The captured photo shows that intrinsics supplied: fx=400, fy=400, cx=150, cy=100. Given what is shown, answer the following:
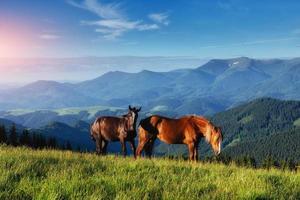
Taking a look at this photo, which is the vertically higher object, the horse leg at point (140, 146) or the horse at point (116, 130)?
the horse at point (116, 130)

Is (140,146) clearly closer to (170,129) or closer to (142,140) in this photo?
(142,140)

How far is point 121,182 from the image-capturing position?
9.76 metres

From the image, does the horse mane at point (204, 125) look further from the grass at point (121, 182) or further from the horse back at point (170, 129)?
the grass at point (121, 182)

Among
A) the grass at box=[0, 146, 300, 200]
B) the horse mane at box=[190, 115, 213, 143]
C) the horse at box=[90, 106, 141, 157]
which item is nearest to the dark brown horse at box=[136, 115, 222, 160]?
the horse mane at box=[190, 115, 213, 143]

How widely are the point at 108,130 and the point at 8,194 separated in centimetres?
1631

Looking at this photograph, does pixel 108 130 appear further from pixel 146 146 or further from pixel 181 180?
pixel 181 180

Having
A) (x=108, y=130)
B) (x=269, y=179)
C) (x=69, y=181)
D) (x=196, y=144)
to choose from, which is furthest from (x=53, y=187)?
(x=108, y=130)

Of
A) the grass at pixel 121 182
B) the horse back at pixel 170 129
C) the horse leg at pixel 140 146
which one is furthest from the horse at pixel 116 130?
the grass at pixel 121 182

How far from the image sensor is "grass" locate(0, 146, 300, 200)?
8.65 m

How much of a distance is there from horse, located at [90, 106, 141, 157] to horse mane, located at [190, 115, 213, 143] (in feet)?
10.1

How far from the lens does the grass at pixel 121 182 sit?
28.4ft

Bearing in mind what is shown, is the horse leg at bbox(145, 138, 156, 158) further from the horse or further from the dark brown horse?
the horse

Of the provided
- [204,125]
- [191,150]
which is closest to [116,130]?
[191,150]

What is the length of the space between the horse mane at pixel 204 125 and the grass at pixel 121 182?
20.8 feet
